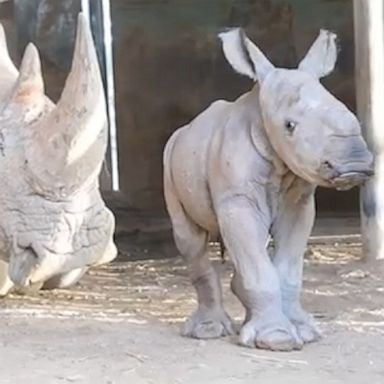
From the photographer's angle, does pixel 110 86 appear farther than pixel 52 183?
Yes

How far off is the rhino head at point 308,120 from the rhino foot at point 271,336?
1.56 feet

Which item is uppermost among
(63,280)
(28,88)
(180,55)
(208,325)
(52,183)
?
(28,88)

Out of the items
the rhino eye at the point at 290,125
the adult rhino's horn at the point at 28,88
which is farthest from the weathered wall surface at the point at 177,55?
the rhino eye at the point at 290,125

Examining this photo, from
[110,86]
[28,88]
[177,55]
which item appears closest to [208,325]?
[28,88]

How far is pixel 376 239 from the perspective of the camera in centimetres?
638

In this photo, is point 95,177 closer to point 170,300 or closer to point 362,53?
point 170,300

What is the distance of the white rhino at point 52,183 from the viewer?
13.9ft

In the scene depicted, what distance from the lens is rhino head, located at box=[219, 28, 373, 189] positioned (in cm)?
380

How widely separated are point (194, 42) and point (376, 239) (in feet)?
14.1

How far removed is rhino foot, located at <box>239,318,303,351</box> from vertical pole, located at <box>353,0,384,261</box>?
7.90ft

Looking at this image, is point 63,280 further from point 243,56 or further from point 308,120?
point 308,120

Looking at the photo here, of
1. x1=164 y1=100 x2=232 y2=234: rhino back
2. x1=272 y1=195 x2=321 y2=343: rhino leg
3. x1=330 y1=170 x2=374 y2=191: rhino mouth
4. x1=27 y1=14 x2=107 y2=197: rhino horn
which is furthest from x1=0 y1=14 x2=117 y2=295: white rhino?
x1=330 y1=170 x2=374 y2=191: rhino mouth

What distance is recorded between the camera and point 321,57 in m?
4.34

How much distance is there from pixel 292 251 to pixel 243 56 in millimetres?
683
